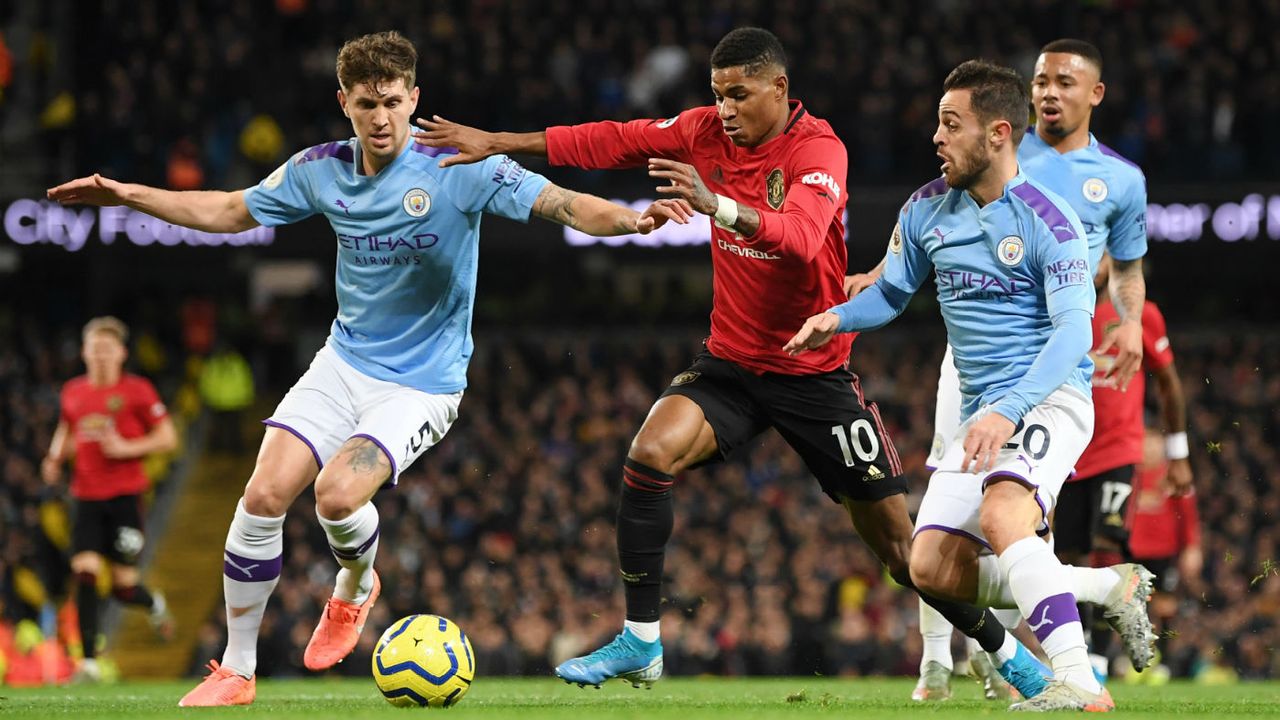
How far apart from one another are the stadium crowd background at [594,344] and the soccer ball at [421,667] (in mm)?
8002

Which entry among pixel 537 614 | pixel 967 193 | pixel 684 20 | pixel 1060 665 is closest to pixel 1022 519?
pixel 1060 665

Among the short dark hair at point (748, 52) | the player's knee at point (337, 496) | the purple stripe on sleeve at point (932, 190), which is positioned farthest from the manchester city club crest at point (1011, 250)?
the player's knee at point (337, 496)

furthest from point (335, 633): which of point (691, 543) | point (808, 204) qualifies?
point (691, 543)

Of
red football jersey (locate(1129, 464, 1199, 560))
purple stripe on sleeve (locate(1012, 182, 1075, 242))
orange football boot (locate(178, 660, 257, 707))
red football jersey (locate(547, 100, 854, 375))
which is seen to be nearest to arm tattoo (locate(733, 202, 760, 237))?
red football jersey (locate(547, 100, 854, 375))

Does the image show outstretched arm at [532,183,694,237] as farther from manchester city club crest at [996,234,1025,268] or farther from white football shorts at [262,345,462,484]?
manchester city club crest at [996,234,1025,268]

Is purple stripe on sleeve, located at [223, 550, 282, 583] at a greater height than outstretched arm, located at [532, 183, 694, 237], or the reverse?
outstretched arm, located at [532, 183, 694, 237]

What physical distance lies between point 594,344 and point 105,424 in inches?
471

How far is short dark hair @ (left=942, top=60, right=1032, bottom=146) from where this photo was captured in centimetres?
646

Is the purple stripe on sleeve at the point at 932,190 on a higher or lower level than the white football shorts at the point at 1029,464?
higher

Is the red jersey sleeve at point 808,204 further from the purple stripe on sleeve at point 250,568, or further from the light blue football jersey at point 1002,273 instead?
the purple stripe on sleeve at point 250,568

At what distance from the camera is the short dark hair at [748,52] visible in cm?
679

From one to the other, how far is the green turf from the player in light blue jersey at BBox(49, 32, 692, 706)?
1.67ft

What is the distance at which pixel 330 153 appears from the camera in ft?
24.1

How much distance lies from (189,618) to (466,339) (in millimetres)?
13493
